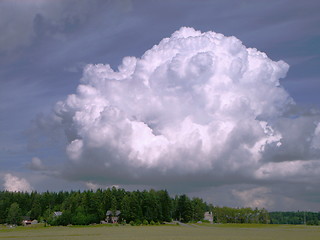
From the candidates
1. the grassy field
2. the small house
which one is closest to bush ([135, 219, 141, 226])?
the small house

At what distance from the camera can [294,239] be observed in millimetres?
73125

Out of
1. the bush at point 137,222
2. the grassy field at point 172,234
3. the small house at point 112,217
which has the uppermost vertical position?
the small house at point 112,217

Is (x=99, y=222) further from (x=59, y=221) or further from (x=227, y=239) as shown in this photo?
(x=227, y=239)

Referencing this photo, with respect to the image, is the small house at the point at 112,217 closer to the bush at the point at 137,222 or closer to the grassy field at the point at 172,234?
the bush at the point at 137,222

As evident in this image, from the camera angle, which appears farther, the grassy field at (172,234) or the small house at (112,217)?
the small house at (112,217)

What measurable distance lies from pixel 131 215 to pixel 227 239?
113855 millimetres

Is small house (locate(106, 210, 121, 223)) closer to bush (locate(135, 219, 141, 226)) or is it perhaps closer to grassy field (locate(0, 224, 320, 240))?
bush (locate(135, 219, 141, 226))

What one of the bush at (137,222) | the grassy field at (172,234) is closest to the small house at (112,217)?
the bush at (137,222)

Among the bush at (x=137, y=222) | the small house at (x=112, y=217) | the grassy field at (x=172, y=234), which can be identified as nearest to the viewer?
the grassy field at (x=172, y=234)

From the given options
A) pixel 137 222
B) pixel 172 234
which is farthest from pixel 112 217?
pixel 172 234

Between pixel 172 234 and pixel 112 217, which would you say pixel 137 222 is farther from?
pixel 172 234

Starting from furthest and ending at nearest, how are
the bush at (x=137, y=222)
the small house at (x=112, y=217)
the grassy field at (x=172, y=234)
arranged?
the small house at (x=112, y=217) < the bush at (x=137, y=222) < the grassy field at (x=172, y=234)

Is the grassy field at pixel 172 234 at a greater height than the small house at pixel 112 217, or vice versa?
the small house at pixel 112 217

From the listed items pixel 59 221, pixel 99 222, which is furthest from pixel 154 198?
pixel 59 221
